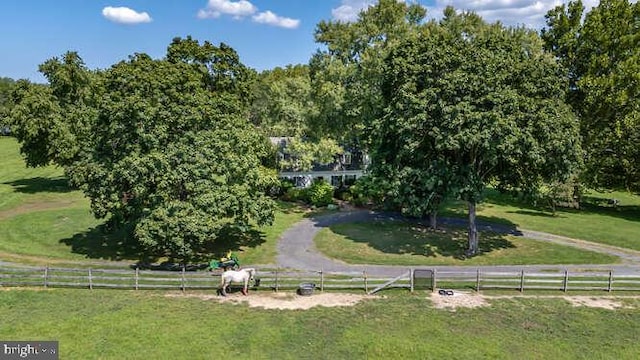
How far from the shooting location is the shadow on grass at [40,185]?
57125 millimetres

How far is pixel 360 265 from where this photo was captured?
31141mm

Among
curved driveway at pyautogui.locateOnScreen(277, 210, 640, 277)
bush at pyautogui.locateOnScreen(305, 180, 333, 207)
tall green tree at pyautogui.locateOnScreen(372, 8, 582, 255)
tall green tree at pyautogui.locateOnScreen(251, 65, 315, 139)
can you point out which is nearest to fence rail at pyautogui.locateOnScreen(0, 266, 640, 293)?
curved driveway at pyautogui.locateOnScreen(277, 210, 640, 277)

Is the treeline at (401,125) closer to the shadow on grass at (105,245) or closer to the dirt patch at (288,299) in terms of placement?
the shadow on grass at (105,245)

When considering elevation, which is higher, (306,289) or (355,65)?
(355,65)

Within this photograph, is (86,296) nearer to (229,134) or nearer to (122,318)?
(122,318)

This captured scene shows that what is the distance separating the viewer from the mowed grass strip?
32344 millimetres

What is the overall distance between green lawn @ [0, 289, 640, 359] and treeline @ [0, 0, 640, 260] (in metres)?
6.35

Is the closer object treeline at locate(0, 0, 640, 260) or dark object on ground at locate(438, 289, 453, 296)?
dark object on ground at locate(438, 289, 453, 296)

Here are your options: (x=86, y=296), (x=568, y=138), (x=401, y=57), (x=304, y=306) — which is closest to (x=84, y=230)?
(x=86, y=296)

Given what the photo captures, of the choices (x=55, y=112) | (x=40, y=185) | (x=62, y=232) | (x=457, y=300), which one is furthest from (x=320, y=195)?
(x=40, y=185)

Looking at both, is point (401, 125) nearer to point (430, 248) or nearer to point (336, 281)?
point (430, 248)

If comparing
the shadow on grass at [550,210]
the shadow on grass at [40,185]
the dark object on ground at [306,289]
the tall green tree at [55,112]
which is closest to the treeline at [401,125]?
the shadow on grass at [550,210]

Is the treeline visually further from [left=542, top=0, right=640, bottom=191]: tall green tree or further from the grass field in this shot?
the grass field

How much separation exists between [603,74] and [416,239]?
24.7 meters
